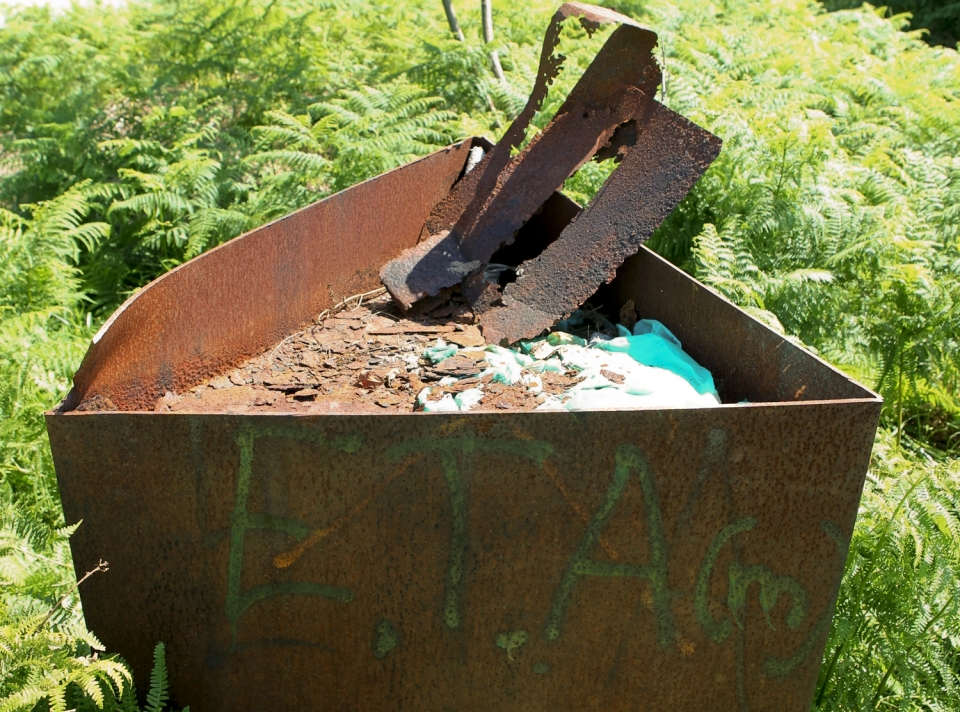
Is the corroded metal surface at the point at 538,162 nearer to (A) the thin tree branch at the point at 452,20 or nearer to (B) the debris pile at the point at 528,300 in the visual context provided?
(B) the debris pile at the point at 528,300

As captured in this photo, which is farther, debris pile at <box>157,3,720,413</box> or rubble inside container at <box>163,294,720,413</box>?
debris pile at <box>157,3,720,413</box>

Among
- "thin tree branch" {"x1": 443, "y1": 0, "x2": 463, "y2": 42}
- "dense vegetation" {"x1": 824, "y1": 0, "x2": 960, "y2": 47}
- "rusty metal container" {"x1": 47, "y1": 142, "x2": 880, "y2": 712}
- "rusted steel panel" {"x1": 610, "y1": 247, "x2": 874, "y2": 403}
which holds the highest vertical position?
"dense vegetation" {"x1": 824, "y1": 0, "x2": 960, "y2": 47}

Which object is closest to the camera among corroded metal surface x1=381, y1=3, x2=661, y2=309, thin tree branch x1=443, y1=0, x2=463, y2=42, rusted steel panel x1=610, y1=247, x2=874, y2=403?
rusted steel panel x1=610, y1=247, x2=874, y2=403

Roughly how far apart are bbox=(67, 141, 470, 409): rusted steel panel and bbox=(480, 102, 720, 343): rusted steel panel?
2.63 feet

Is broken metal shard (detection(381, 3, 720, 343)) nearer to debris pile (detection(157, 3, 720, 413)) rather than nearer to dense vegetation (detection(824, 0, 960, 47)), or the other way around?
debris pile (detection(157, 3, 720, 413))

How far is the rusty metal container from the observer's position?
2045mm

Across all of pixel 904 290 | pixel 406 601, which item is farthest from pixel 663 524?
pixel 904 290

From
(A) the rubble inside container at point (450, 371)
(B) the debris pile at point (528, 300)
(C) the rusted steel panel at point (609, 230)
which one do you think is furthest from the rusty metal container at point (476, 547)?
(C) the rusted steel panel at point (609, 230)

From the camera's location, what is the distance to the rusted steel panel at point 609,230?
3355mm

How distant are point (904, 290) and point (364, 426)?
10.2 ft

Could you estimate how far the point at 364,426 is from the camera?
2.03 metres

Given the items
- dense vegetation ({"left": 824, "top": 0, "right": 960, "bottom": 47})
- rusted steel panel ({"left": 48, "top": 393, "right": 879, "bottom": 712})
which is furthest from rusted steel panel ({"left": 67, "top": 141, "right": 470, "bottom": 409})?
dense vegetation ({"left": 824, "top": 0, "right": 960, "bottom": 47})

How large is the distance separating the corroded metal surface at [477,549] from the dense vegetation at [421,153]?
31 centimetres

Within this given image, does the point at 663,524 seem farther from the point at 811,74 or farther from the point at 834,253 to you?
the point at 811,74
